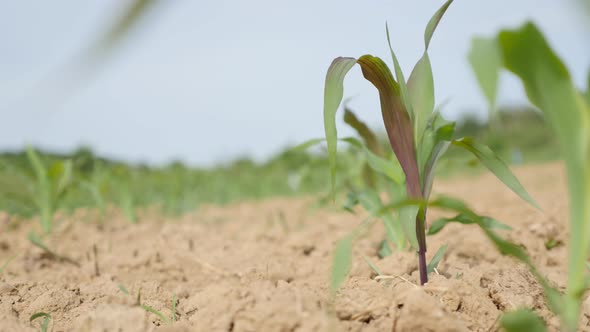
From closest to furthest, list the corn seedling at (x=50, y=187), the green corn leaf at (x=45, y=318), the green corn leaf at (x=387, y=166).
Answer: the green corn leaf at (x=45, y=318), the green corn leaf at (x=387, y=166), the corn seedling at (x=50, y=187)

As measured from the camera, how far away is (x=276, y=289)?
95cm

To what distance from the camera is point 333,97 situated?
950mm

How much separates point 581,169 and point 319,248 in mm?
1159

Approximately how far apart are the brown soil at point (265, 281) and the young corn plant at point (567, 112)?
230mm

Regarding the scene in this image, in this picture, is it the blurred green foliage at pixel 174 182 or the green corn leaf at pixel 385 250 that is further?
the blurred green foliage at pixel 174 182

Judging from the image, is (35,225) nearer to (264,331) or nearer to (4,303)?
(4,303)

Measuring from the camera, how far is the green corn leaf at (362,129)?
152 cm

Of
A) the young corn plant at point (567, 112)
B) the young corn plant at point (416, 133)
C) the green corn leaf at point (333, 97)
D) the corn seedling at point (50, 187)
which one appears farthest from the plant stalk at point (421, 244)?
the corn seedling at point (50, 187)

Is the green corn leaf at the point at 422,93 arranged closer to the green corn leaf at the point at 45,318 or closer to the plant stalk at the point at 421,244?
the plant stalk at the point at 421,244

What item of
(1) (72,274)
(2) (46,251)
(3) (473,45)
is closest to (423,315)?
(3) (473,45)

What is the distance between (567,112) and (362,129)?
0.87 m

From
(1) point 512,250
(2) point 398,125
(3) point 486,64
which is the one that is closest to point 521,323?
(1) point 512,250

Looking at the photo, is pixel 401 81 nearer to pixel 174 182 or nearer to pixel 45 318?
pixel 45 318

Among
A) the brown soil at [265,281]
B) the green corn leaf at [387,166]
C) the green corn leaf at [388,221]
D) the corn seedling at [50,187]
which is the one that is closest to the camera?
the brown soil at [265,281]
